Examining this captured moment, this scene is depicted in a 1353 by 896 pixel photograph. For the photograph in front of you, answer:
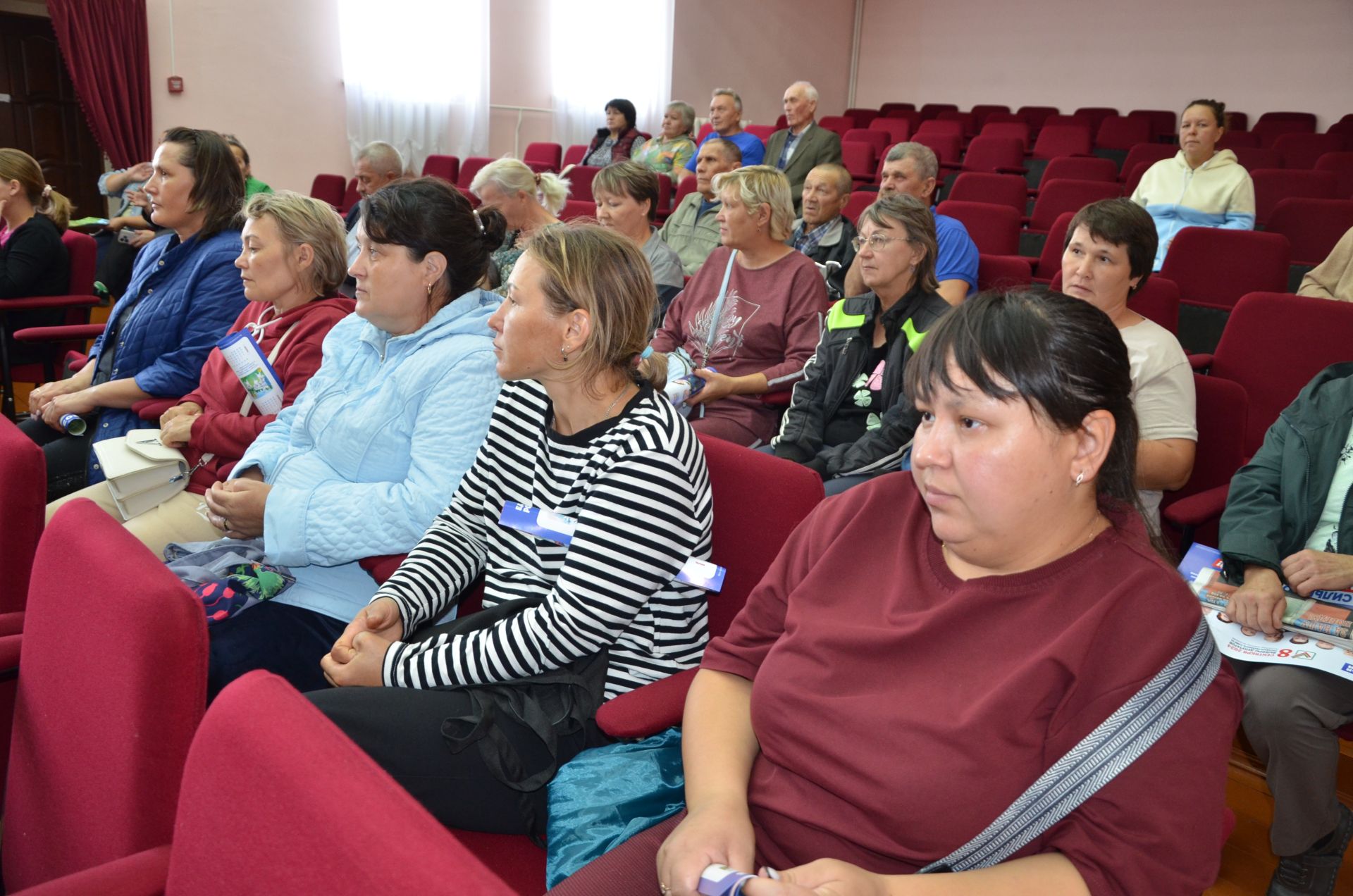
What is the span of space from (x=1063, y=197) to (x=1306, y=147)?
259cm

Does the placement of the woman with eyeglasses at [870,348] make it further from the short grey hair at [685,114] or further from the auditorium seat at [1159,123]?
the auditorium seat at [1159,123]

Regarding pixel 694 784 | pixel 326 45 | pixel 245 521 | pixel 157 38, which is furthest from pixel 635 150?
pixel 694 784

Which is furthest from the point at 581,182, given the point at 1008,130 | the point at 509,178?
the point at 1008,130

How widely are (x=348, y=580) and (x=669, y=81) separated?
928 centimetres

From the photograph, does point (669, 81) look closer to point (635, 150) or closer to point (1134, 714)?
point (635, 150)

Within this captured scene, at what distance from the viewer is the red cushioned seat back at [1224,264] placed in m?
3.62

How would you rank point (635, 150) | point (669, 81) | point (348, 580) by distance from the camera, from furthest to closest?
point (669, 81)
point (635, 150)
point (348, 580)

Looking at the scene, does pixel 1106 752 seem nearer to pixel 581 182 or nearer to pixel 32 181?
pixel 32 181

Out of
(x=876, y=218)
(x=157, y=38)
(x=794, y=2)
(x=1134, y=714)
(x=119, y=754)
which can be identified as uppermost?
(x=794, y=2)

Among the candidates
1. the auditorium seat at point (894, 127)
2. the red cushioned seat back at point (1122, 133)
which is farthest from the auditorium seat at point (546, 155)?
the red cushioned seat back at point (1122, 133)

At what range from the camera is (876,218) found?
2.67 metres

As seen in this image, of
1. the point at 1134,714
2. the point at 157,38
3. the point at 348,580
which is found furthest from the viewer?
the point at 157,38

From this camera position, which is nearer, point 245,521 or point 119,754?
point 119,754

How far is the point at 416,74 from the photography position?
8.74 m
